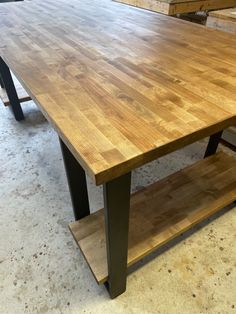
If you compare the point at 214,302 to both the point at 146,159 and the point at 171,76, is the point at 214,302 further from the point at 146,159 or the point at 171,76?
the point at 171,76

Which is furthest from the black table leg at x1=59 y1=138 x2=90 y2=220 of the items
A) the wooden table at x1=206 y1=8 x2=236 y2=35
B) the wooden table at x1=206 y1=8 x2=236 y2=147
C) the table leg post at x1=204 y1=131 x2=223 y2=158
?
the wooden table at x1=206 y1=8 x2=236 y2=35

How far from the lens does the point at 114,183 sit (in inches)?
24.8

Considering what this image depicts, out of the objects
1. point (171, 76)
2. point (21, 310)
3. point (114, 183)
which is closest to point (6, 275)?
point (21, 310)

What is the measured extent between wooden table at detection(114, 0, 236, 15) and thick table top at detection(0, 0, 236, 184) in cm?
75

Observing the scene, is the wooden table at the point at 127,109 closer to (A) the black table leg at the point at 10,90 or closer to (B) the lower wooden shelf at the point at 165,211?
(B) the lower wooden shelf at the point at 165,211

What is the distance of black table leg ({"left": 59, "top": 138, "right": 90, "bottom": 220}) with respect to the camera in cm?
92

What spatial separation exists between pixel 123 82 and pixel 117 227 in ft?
1.54

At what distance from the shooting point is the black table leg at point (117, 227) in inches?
25.5

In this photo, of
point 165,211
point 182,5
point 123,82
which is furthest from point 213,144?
point 182,5

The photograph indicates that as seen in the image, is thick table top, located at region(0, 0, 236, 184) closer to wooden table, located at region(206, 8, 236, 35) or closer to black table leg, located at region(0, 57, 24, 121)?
black table leg, located at region(0, 57, 24, 121)

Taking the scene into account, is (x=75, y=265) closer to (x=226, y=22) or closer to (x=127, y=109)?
(x=127, y=109)

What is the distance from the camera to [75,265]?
43.8 inches

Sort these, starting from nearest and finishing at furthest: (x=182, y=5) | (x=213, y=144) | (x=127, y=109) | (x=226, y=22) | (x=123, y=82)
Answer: (x=127, y=109) → (x=123, y=82) → (x=213, y=144) → (x=226, y=22) → (x=182, y=5)

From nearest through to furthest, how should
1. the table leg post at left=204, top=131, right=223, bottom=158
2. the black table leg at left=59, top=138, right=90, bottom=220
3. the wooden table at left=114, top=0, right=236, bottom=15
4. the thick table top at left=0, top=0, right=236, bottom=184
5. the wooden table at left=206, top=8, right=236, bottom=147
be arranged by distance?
the thick table top at left=0, top=0, right=236, bottom=184
the black table leg at left=59, top=138, right=90, bottom=220
the table leg post at left=204, top=131, right=223, bottom=158
the wooden table at left=206, top=8, right=236, bottom=147
the wooden table at left=114, top=0, right=236, bottom=15
